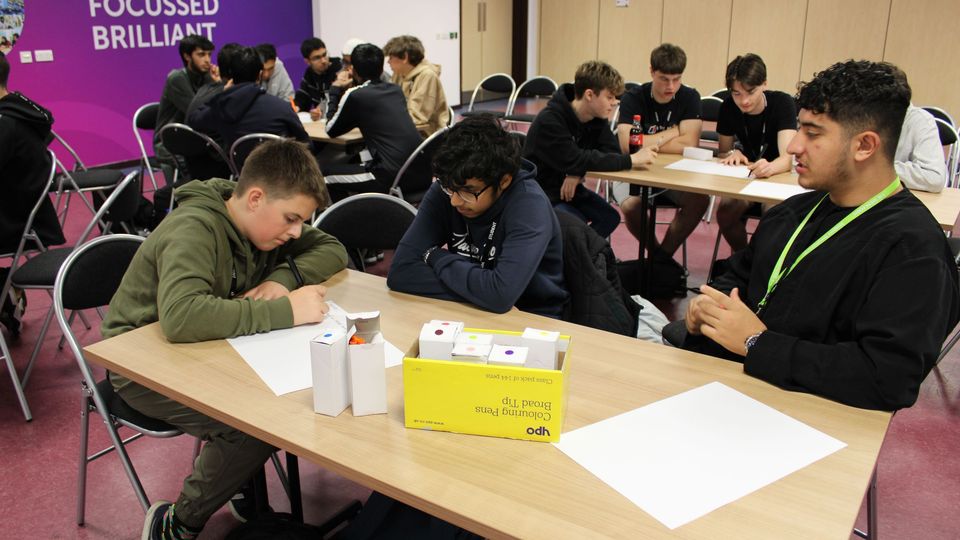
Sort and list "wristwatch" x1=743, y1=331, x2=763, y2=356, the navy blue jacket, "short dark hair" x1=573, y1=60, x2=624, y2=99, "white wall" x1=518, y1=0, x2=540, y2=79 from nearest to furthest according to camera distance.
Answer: "wristwatch" x1=743, y1=331, x2=763, y2=356 → the navy blue jacket → "short dark hair" x1=573, y1=60, x2=624, y2=99 → "white wall" x1=518, y1=0, x2=540, y2=79

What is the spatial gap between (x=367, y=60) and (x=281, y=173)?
269 cm

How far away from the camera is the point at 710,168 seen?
3682 mm

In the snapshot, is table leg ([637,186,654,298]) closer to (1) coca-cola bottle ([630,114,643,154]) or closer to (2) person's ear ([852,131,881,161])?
(1) coca-cola bottle ([630,114,643,154])

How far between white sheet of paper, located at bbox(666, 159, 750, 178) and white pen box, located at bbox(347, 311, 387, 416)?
254 centimetres

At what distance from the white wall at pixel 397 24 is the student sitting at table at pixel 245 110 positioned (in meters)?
4.31

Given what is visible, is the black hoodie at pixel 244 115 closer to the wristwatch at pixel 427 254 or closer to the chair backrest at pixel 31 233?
the chair backrest at pixel 31 233

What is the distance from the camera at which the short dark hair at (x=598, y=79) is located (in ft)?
11.5

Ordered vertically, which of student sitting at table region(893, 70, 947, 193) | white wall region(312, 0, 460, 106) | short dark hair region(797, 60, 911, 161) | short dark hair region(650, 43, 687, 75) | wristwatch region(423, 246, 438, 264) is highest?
white wall region(312, 0, 460, 106)

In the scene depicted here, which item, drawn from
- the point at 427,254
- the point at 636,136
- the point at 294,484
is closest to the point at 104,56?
the point at 636,136

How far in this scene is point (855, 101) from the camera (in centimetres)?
159

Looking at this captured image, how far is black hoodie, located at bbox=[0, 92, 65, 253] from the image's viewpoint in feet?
10.8

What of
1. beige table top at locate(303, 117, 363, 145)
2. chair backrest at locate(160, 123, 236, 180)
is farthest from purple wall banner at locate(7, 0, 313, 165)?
beige table top at locate(303, 117, 363, 145)

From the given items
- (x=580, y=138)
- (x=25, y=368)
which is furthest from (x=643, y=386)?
(x=25, y=368)

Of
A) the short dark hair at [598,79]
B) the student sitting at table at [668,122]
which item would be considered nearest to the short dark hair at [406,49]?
the student sitting at table at [668,122]
